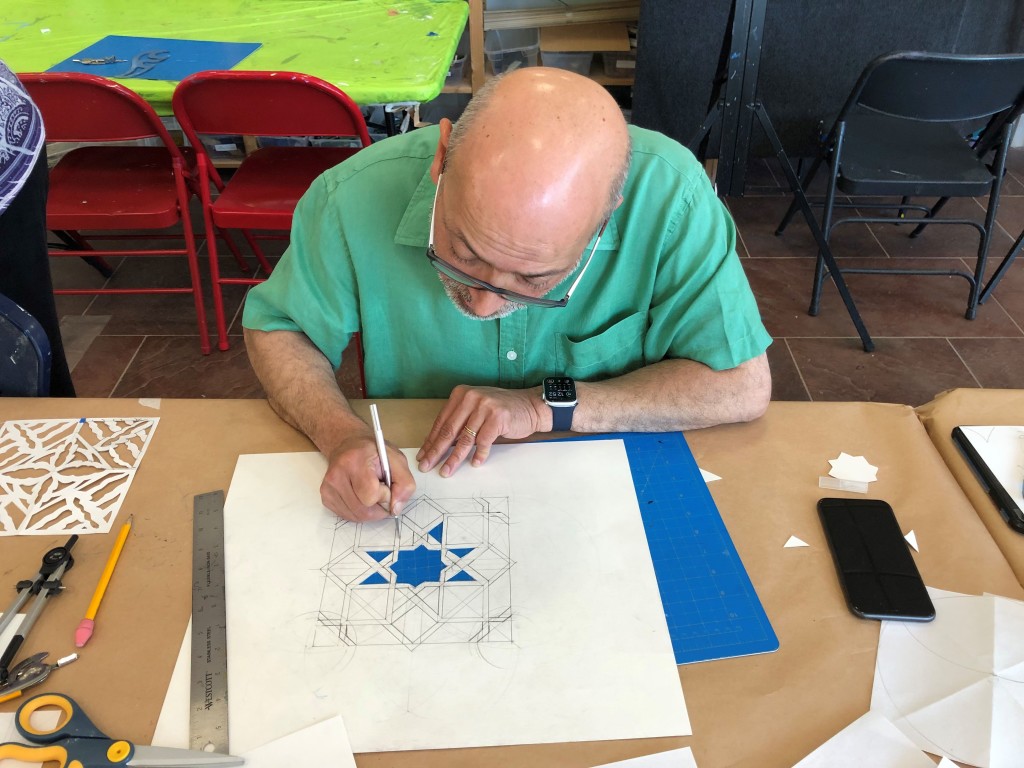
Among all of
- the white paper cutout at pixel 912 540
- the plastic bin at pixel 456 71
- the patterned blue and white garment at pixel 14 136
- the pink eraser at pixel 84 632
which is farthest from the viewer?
the plastic bin at pixel 456 71

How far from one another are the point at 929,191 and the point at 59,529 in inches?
103

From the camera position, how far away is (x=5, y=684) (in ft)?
2.56

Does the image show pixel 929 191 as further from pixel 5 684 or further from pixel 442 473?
pixel 5 684

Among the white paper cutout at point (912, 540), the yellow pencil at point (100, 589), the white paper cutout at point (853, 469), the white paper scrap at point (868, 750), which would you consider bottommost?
the white paper scrap at point (868, 750)

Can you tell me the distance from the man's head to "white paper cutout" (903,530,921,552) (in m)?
0.56

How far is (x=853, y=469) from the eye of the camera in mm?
1043

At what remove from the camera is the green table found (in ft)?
7.61

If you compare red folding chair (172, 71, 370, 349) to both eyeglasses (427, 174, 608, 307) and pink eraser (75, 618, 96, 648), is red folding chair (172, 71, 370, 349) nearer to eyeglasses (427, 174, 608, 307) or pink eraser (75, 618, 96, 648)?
eyeglasses (427, 174, 608, 307)

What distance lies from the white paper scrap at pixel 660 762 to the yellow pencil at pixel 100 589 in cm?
58

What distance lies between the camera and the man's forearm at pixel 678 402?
1.12 metres

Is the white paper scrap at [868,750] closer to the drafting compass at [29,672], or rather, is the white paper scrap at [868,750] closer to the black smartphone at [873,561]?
the black smartphone at [873,561]

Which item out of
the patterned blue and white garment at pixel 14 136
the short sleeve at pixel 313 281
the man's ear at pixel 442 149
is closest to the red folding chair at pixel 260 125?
the patterned blue and white garment at pixel 14 136

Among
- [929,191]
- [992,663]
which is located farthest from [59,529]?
[929,191]

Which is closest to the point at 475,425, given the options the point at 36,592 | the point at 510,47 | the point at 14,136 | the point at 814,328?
the point at 36,592
